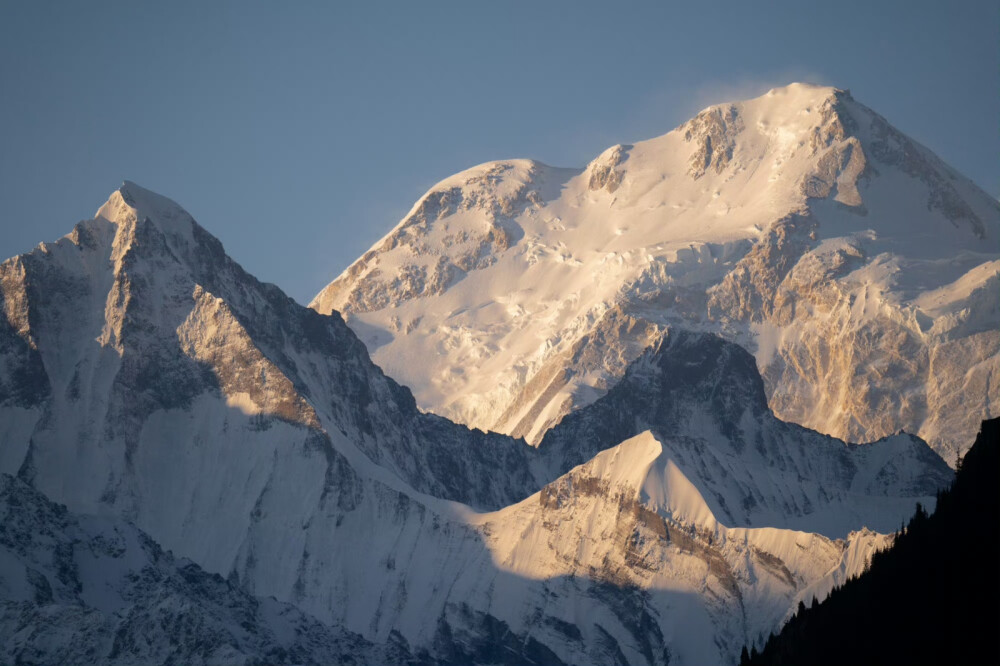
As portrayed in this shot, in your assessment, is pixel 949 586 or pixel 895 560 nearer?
pixel 949 586

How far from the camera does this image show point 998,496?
487 ft

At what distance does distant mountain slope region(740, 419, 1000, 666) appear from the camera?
141500 mm

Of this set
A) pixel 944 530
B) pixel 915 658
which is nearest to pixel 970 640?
pixel 915 658

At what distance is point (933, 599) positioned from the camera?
148 m

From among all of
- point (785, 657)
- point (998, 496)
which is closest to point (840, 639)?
point (785, 657)

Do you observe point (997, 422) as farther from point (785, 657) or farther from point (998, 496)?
point (785, 657)

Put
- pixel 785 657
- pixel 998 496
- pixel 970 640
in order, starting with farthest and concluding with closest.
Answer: pixel 785 657
pixel 998 496
pixel 970 640

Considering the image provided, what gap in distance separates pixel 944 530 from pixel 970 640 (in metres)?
15.2

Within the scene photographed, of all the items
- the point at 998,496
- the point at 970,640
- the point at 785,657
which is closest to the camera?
the point at 970,640

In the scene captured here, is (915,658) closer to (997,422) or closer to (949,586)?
(949,586)

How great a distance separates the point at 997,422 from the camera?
153 m

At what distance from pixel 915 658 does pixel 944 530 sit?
43.2ft

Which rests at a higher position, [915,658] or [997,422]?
[997,422]

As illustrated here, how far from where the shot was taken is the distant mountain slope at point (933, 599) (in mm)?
141500
